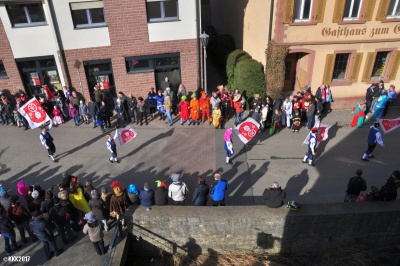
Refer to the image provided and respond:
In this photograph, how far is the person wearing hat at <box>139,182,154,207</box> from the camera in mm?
8867

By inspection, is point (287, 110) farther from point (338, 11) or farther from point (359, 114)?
point (338, 11)

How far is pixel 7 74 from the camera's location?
15336 millimetres

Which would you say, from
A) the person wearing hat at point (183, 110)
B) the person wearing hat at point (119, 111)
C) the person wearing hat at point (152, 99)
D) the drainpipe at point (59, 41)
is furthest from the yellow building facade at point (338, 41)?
the drainpipe at point (59, 41)

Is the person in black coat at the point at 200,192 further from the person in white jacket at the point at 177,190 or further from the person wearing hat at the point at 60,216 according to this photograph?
the person wearing hat at the point at 60,216

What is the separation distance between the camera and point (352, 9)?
1448cm

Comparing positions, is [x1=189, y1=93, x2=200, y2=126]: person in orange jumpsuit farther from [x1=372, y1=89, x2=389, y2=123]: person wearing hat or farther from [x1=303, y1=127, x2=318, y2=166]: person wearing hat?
[x1=372, y1=89, x2=389, y2=123]: person wearing hat

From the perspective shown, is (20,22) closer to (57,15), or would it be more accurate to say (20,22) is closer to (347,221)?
(57,15)

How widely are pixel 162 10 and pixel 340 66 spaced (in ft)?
29.5


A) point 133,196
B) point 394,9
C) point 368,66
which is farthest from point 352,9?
point 133,196

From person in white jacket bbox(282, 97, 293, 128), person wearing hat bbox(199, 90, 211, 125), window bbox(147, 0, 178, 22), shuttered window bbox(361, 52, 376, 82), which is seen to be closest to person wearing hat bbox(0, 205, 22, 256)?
person wearing hat bbox(199, 90, 211, 125)

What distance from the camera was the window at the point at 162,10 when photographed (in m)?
14.6

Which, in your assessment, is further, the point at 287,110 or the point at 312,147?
the point at 287,110

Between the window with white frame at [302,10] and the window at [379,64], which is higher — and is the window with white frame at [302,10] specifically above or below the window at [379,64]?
above

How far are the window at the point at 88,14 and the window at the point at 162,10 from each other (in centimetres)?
208
